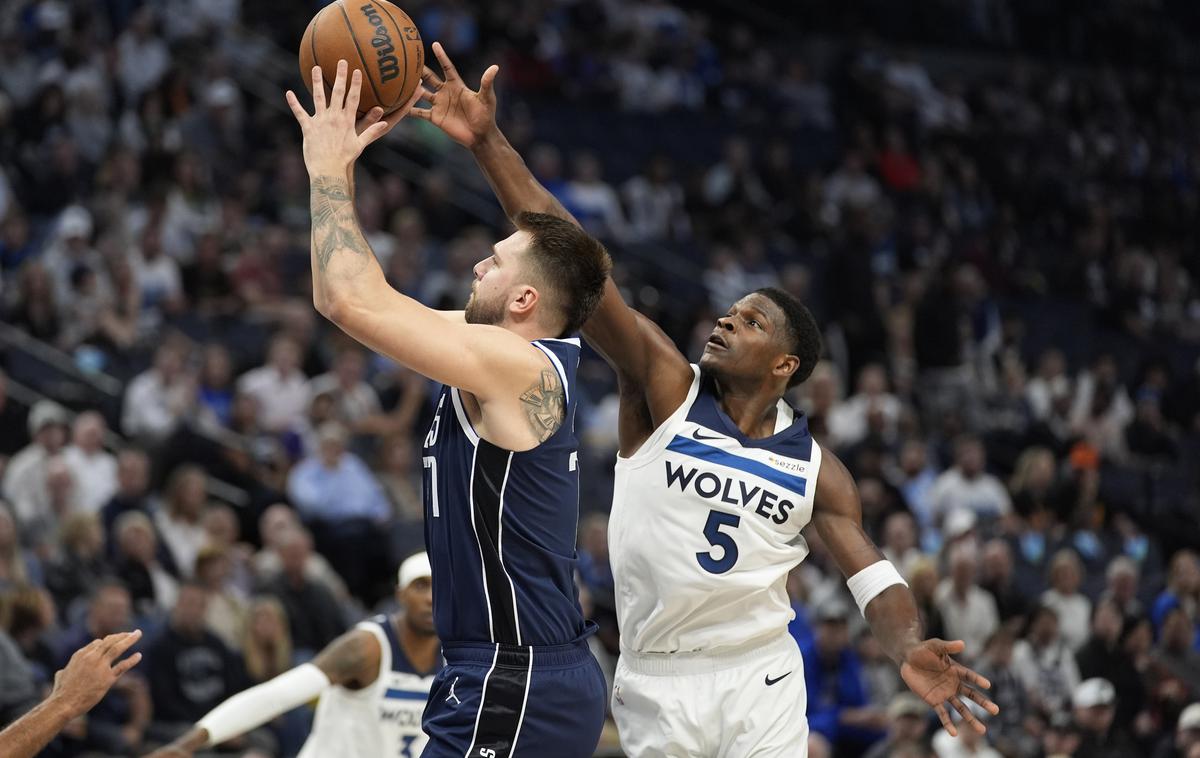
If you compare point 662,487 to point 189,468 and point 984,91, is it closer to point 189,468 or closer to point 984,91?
point 189,468

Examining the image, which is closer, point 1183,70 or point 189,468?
point 189,468

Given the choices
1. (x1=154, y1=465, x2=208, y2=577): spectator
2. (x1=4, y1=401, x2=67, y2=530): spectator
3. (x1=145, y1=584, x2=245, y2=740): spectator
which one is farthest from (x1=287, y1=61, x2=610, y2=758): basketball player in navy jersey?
(x1=4, y1=401, x2=67, y2=530): spectator

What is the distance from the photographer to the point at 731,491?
18.1 feet

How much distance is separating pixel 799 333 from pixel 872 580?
855mm

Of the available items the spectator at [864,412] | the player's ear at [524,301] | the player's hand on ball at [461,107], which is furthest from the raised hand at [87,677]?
the spectator at [864,412]

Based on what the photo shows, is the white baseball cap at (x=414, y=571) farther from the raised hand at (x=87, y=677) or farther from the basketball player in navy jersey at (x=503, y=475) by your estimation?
the raised hand at (x=87, y=677)

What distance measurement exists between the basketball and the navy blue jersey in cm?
93

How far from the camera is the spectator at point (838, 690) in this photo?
10789 millimetres

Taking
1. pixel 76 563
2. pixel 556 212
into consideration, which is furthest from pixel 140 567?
pixel 556 212

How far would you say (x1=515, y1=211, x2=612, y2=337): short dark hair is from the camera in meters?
4.70

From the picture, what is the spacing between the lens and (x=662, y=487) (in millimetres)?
5559

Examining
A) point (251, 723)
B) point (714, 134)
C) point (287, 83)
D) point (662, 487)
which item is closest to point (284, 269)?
point (287, 83)

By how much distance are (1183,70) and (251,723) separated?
2282cm

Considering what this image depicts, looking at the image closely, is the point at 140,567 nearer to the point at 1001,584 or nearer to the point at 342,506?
the point at 342,506
